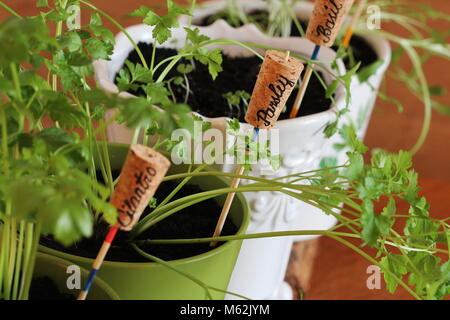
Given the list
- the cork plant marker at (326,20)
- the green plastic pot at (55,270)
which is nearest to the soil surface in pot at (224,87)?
the cork plant marker at (326,20)

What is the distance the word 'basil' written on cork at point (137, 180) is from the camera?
48 cm

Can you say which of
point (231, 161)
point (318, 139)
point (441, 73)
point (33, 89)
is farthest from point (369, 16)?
point (33, 89)

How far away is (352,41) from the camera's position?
3.97 feet

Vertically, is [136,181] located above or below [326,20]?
below

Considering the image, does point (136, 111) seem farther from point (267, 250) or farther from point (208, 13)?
point (208, 13)

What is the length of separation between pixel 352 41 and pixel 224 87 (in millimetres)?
366

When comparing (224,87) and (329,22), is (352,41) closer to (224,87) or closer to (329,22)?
(224,87)

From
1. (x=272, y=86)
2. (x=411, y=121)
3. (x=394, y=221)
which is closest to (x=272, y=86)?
(x=272, y=86)

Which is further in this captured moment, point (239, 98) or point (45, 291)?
point (239, 98)

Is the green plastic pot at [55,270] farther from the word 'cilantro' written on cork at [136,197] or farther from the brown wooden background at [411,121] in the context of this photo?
the brown wooden background at [411,121]

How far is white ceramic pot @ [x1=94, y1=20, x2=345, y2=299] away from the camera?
798 mm

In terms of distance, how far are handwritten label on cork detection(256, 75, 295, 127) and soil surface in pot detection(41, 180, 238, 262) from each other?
129 millimetres

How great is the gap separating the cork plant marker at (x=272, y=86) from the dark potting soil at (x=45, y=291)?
20cm

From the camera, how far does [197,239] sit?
24.6 inches
